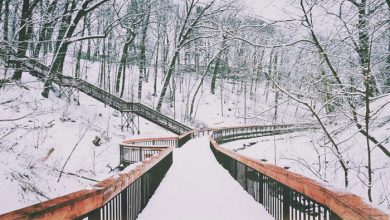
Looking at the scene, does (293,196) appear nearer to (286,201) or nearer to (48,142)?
(286,201)

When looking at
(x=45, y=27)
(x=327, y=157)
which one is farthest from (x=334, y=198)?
(x=327, y=157)

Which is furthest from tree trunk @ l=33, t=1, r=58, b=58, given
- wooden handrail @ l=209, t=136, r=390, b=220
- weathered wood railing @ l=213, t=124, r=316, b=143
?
weathered wood railing @ l=213, t=124, r=316, b=143

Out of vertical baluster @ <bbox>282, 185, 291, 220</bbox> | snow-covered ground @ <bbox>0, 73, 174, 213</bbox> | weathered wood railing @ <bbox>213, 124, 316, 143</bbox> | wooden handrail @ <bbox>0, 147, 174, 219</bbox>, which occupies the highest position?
wooden handrail @ <bbox>0, 147, 174, 219</bbox>

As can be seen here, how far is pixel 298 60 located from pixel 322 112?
1.34m

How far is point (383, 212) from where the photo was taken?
83.7 inches

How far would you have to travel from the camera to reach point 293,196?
521 cm

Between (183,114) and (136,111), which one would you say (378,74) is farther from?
(183,114)

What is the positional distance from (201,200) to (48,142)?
62.7 ft

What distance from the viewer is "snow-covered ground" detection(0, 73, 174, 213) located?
10887 millimetres

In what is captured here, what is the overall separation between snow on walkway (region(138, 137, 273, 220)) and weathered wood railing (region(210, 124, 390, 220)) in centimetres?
27

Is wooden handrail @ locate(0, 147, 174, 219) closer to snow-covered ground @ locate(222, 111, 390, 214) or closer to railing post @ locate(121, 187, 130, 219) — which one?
railing post @ locate(121, 187, 130, 219)

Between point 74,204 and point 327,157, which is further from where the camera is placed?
point 327,157

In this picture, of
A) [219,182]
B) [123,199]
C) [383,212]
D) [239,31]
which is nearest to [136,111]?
[219,182]

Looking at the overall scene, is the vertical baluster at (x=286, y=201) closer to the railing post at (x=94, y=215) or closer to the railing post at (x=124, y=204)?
the railing post at (x=124, y=204)
